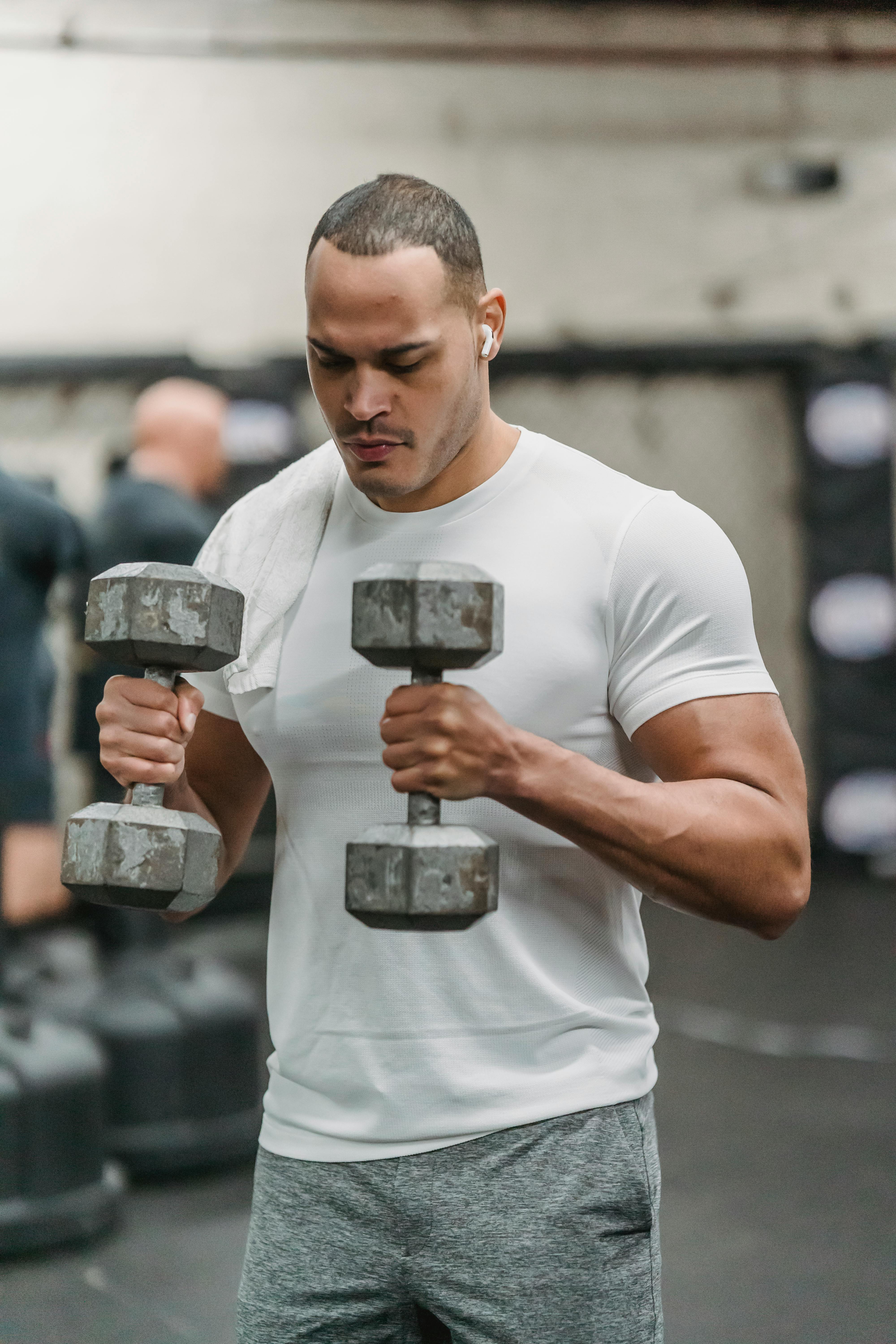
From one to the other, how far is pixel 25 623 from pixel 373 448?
237 centimetres

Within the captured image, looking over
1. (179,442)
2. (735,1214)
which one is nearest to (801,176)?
(179,442)

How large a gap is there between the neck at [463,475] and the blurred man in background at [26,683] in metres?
2.15

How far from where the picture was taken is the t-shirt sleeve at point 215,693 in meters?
1.24

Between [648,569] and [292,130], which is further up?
[292,130]

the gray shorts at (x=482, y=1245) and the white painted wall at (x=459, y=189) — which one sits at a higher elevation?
the white painted wall at (x=459, y=189)

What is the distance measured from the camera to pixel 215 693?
1.25m

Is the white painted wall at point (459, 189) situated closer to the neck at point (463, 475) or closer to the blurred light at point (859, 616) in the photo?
the blurred light at point (859, 616)

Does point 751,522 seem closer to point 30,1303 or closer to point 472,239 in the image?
point 30,1303

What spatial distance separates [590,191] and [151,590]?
254 inches

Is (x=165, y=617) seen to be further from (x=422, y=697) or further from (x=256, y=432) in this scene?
(x=256, y=432)

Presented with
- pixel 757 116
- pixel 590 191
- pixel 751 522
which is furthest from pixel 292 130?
pixel 751 522

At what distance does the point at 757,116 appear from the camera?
6.97 meters

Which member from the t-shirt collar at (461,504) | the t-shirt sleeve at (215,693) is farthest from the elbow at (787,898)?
the t-shirt sleeve at (215,693)

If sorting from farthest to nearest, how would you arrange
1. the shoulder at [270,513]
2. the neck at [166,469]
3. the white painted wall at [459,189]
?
the white painted wall at [459,189] < the neck at [166,469] < the shoulder at [270,513]
